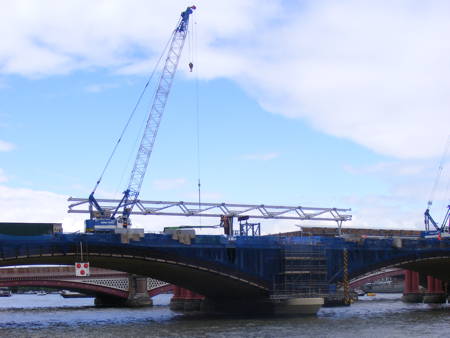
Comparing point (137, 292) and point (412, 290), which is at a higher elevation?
point (137, 292)

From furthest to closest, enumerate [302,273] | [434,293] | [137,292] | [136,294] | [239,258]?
1. [434,293]
2. [137,292]
3. [136,294]
4. [302,273]
5. [239,258]

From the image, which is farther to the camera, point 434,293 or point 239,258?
point 434,293

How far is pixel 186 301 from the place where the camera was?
143m

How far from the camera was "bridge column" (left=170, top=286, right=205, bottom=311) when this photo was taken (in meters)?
141

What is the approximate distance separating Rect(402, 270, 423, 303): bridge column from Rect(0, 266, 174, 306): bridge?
6125 cm

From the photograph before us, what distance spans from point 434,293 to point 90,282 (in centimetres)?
7998

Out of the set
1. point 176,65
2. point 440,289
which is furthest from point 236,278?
point 440,289

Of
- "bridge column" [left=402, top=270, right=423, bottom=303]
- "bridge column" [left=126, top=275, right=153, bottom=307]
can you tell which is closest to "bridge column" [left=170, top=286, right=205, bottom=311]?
"bridge column" [left=126, top=275, right=153, bottom=307]

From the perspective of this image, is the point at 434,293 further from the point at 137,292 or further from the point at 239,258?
the point at 239,258

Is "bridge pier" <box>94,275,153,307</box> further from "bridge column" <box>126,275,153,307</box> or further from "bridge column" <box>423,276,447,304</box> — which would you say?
"bridge column" <box>423,276,447,304</box>

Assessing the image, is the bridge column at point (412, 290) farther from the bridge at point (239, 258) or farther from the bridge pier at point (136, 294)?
the bridge pier at point (136, 294)

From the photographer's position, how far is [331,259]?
115500 mm

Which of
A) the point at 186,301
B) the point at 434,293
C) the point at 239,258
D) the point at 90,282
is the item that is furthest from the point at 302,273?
the point at 434,293

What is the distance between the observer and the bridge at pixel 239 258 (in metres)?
95.2
